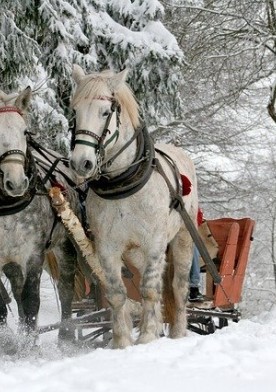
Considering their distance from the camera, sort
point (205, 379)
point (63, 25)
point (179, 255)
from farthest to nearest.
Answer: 1. point (63, 25)
2. point (179, 255)
3. point (205, 379)

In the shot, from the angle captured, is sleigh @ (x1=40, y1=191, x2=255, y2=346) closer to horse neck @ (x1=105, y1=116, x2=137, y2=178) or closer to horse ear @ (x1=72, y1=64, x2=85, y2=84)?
horse neck @ (x1=105, y1=116, x2=137, y2=178)

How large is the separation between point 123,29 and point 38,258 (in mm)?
6854

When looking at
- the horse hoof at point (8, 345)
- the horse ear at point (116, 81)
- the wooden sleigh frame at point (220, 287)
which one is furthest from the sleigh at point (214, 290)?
the horse ear at point (116, 81)

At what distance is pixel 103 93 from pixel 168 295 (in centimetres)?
231

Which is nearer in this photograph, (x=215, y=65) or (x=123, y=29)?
(x=123, y=29)

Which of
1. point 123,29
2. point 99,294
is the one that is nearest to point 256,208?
point 123,29

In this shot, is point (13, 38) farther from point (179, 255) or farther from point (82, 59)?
point (179, 255)

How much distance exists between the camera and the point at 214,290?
752cm

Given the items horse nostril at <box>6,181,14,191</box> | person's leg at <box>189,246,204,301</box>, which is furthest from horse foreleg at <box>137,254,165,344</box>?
person's leg at <box>189,246,204,301</box>

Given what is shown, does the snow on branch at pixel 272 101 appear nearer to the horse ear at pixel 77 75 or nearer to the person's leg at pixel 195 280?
the person's leg at pixel 195 280

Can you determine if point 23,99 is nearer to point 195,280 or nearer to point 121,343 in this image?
point 121,343

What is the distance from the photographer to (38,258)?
532 cm

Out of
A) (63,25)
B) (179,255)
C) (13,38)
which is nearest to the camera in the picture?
(179,255)

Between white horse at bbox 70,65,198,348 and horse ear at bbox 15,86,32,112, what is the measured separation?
375 mm
